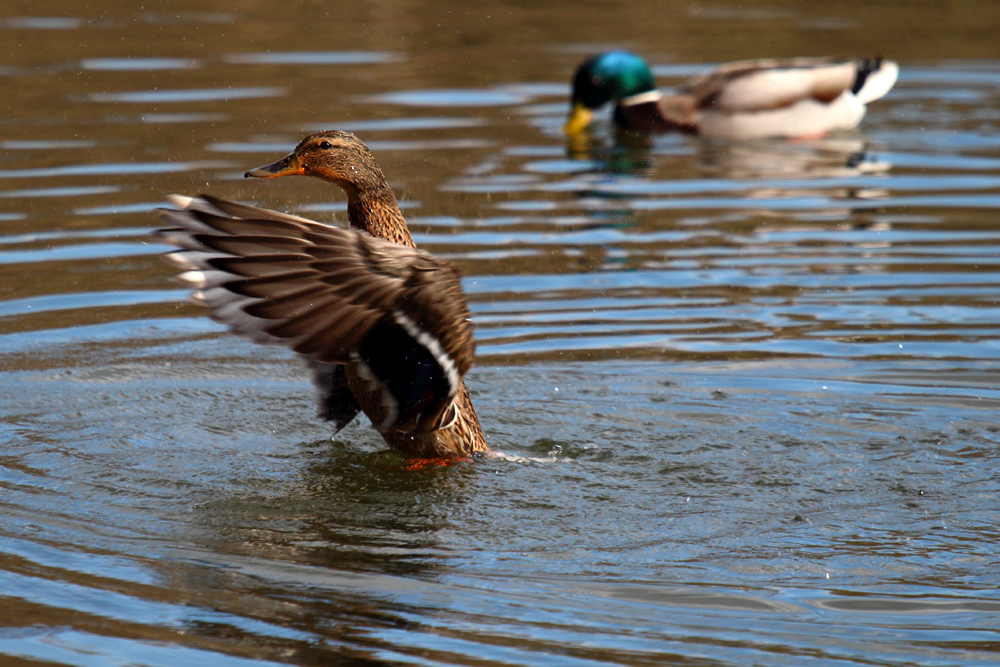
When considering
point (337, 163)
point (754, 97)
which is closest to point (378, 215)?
point (337, 163)

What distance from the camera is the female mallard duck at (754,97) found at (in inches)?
491

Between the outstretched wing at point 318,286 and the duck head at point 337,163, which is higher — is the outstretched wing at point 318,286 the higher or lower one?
the lower one

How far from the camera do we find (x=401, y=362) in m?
5.22

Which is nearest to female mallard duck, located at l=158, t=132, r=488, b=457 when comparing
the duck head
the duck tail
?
the duck head

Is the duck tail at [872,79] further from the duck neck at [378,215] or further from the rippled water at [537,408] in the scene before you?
the duck neck at [378,215]

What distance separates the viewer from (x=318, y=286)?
188 inches

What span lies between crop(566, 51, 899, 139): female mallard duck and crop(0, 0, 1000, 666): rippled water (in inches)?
12.1

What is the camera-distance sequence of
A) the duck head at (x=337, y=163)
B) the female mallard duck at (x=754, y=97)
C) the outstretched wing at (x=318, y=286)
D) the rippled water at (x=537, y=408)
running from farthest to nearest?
the female mallard duck at (x=754, y=97)
the duck head at (x=337, y=163)
the outstretched wing at (x=318, y=286)
the rippled water at (x=537, y=408)

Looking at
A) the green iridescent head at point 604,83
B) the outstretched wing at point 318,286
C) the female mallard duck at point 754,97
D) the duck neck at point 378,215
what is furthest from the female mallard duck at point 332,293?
the female mallard duck at point 754,97

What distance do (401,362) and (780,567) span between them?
1660mm

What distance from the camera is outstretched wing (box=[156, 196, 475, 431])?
183 inches

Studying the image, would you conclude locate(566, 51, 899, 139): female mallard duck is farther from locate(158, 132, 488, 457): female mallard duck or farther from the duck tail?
locate(158, 132, 488, 457): female mallard duck

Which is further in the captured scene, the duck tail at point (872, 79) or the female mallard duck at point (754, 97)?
the duck tail at point (872, 79)

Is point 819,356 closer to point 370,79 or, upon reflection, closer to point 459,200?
point 459,200
